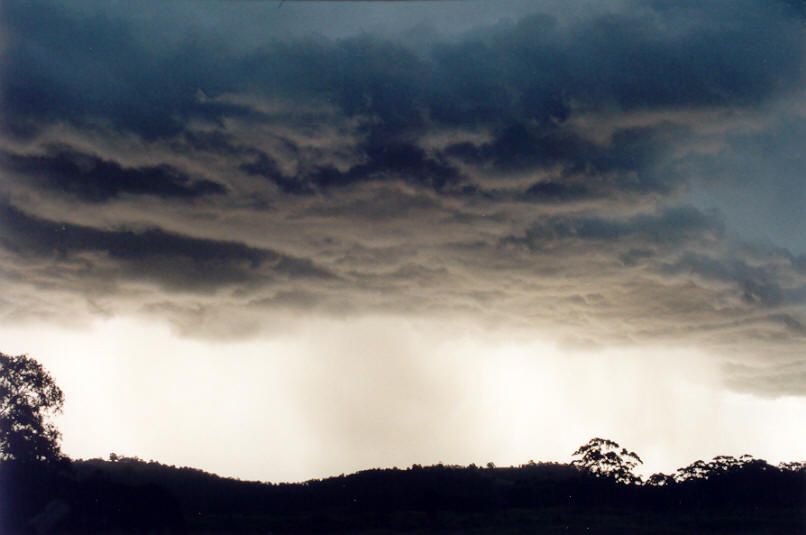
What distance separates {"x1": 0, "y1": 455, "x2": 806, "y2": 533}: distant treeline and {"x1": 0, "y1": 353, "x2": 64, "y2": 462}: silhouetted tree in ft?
5.37

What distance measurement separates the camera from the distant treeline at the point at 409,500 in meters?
60.0

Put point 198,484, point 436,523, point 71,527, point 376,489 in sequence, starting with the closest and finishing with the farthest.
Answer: point 71,527 → point 436,523 → point 376,489 → point 198,484

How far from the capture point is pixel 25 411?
6381cm

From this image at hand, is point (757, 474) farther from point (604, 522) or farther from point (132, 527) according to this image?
point (132, 527)

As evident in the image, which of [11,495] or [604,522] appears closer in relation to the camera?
[11,495]

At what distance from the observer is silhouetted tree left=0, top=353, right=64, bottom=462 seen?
2456 inches

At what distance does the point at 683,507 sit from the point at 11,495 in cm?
6791

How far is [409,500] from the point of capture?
7606 cm

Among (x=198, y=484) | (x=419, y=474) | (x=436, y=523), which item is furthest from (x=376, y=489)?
(x=198, y=484)

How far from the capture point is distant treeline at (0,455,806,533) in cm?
6000

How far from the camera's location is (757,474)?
8000 cm

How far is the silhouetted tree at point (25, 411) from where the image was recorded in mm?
62375

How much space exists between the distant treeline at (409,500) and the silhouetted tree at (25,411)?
164 centimetres

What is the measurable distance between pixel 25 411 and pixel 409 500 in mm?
40398
